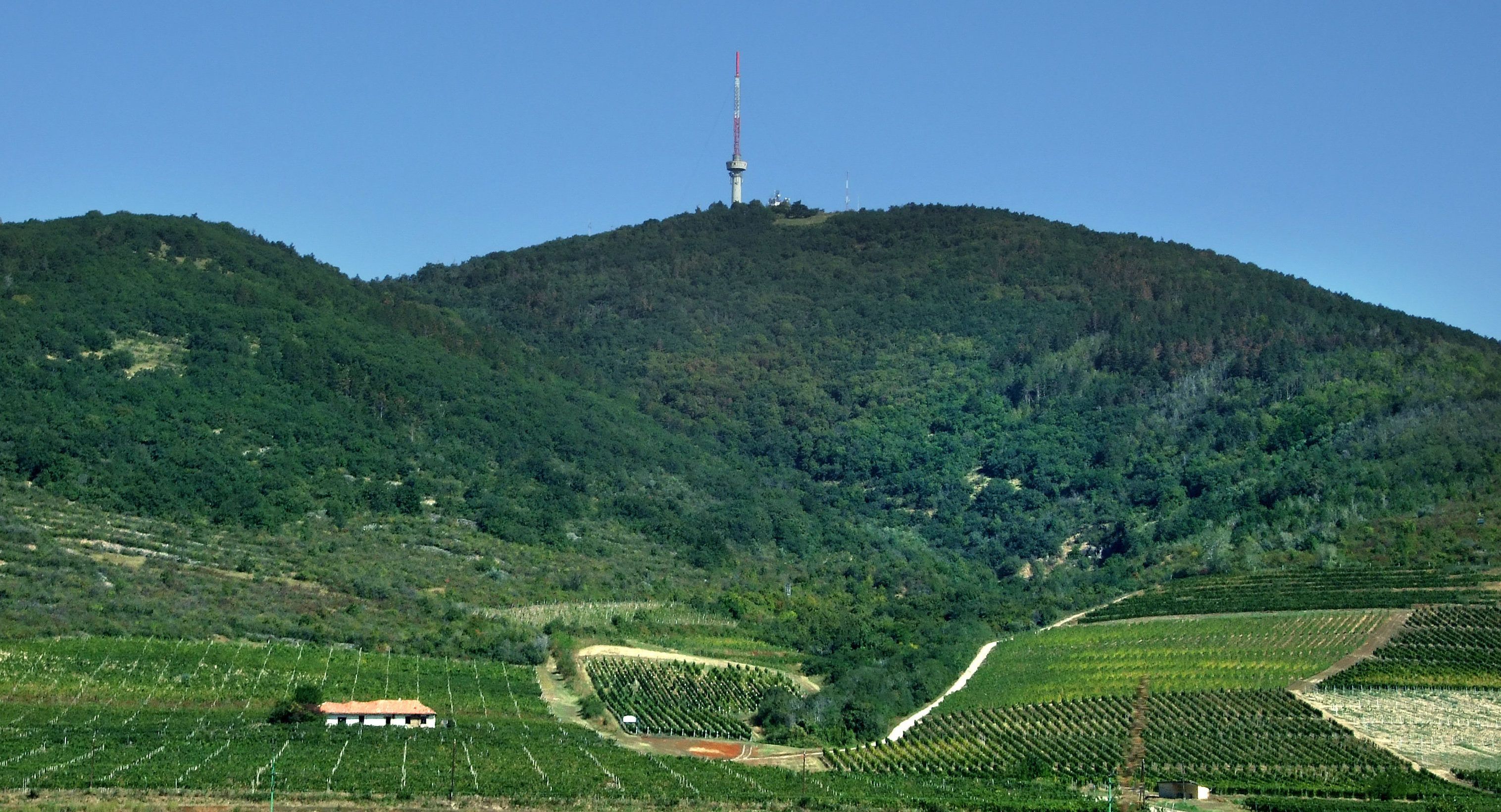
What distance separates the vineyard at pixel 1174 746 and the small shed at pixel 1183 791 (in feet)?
3.42

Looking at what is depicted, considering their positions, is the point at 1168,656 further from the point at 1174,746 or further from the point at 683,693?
the point at 683,693

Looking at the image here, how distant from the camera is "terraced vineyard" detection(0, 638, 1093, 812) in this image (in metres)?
62.5

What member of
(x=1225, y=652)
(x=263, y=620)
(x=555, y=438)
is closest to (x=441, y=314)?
(x=555, y=438)

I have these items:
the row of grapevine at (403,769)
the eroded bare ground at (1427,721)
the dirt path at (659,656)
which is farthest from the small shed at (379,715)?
the eroded bare ground at (1427,721)

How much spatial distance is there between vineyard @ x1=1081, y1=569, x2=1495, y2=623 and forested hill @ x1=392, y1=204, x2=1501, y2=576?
5420 mm

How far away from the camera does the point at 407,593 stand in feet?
341

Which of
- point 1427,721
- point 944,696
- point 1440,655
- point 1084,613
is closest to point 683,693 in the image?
point 944,696

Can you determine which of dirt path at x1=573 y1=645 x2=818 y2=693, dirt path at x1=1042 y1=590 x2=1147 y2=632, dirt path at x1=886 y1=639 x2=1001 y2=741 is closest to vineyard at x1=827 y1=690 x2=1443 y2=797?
dirt path at x1=886 y1=639 x2=1001 y2=741

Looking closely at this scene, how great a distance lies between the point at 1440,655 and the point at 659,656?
37.3 meters

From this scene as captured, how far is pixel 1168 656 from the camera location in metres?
96.6

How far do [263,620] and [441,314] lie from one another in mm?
79331

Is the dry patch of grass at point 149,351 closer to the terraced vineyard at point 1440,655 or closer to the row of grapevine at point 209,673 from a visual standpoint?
the row of grapevine at point 209,673

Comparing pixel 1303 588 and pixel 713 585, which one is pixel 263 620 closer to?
pixel 713 585

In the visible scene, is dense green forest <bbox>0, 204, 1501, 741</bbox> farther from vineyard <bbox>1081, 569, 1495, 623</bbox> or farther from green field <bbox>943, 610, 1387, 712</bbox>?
vineyard <bbox>1081, 569, 1495, 623</bbox>
